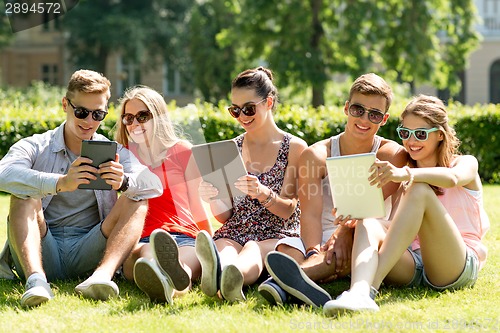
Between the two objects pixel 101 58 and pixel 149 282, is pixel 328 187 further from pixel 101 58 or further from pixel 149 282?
pixel 101 58

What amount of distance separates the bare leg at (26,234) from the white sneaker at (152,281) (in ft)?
2.14

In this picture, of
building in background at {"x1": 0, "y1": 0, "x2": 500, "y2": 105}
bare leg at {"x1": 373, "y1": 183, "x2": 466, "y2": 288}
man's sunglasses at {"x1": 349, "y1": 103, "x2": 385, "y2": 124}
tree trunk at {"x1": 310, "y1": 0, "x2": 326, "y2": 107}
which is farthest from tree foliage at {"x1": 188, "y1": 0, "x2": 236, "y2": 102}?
bare leg at {"x1": 373, "y1": 183, "x2": 466, "y2": 288}

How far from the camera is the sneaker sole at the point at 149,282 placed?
12.8ft

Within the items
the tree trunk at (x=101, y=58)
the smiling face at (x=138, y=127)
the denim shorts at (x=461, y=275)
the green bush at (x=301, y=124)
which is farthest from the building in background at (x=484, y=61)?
the denim shorts at (x=461, y=275)

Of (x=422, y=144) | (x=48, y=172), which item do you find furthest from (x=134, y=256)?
(x=422, y=144)

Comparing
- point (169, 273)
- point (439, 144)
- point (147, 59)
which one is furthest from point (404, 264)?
point (147, 59)

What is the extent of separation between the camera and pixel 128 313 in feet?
12.7

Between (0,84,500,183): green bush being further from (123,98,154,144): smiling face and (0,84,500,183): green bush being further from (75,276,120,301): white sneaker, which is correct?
(75,276,120,301): white sneaker

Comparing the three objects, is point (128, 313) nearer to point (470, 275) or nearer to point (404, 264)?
point (404, 264)

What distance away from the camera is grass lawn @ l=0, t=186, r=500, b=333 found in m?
3.55

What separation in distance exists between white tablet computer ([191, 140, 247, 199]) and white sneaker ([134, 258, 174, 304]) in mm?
833

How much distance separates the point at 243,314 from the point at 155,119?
5.15ft

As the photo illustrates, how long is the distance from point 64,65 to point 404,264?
35200 mm

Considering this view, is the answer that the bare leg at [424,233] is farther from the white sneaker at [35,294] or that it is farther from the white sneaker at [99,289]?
the white sneaker at [35,294]
